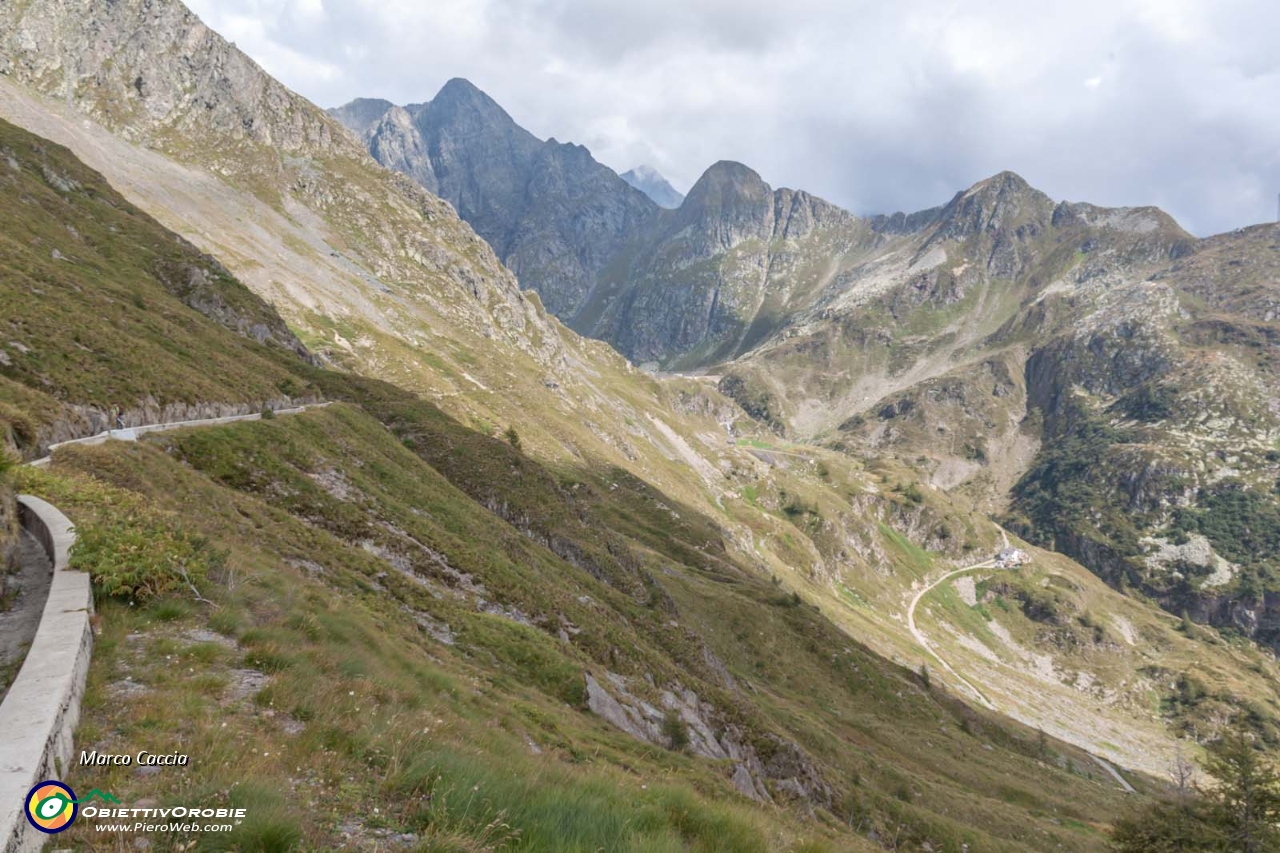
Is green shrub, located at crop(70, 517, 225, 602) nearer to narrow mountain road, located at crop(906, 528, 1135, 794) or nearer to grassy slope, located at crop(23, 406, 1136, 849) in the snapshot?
grassy slope, located at crop(23, 406, 1136, 849)

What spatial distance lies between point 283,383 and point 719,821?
139 feet

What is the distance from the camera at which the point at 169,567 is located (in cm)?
965

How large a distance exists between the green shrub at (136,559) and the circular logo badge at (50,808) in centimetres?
588

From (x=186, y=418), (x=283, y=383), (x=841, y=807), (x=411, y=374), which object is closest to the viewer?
(x=186, y=418)

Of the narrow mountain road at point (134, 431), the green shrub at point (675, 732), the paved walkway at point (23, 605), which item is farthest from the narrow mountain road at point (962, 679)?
the paved walkway at point (23, 605)

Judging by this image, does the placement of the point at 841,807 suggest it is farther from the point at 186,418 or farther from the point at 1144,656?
the point at 1144,656

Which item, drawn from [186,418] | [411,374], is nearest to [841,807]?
[186,418]

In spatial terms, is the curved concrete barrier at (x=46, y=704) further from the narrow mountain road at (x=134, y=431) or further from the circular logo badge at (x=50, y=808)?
the narrow mountain road at (x=134, y=431)

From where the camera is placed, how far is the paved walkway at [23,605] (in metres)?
6.34

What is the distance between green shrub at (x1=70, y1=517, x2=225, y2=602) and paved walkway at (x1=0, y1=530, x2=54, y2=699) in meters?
0.62

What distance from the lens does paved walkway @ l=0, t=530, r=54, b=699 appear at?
6340 millimetres

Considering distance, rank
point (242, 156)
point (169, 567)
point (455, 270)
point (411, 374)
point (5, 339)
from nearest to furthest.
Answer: point (169, 567) < point (5, 339) < point (411, 374) < point (242, 156) < point (455, 270)

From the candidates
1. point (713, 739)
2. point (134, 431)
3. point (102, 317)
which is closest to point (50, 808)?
point (134, 431)

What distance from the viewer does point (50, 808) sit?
398cm
